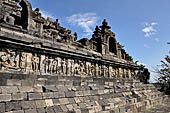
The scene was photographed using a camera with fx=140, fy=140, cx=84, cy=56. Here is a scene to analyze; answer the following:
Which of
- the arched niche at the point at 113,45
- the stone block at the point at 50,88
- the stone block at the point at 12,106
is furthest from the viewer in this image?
the arched niche at the point at 113,45

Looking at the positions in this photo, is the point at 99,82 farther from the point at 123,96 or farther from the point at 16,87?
the point at 16,87

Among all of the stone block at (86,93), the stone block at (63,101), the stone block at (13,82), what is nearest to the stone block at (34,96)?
the stone block at (13,82)

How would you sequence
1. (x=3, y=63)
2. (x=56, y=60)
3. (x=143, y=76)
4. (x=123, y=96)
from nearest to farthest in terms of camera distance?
1. (x=3, y=63)
2. (x=56, y=60)
3. (x=123, y=96)
4. (x=143, y=76)

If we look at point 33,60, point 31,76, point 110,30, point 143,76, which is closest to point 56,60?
point 33,60

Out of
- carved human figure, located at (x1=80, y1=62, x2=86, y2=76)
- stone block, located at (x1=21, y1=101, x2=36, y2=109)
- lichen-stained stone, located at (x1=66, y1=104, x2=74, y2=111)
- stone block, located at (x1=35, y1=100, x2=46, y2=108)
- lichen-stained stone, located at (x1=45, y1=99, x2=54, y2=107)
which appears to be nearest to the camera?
stone block, located at (x1=21, y1=101, x2=36, y2=109)

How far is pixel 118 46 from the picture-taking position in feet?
40.1

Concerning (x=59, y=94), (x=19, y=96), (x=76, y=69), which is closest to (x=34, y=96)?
(x=19, y=96)

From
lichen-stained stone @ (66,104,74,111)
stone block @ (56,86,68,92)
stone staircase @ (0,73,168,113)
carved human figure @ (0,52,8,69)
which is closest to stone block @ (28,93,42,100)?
stone staircase @ (0,73,168,113)

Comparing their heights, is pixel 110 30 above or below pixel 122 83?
above

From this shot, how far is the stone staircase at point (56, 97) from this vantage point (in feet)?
12.6

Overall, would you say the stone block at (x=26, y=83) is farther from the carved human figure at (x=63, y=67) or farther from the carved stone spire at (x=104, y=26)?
the carved stone spire at (x=104, y=26)

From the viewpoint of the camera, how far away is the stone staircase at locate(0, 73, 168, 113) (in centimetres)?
386

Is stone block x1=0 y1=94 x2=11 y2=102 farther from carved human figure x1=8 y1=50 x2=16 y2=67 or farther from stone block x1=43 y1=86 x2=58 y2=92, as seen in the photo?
carved human figure x1=8 y1=50 x2=16 y2=67

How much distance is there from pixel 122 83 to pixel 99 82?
88.5 inches
